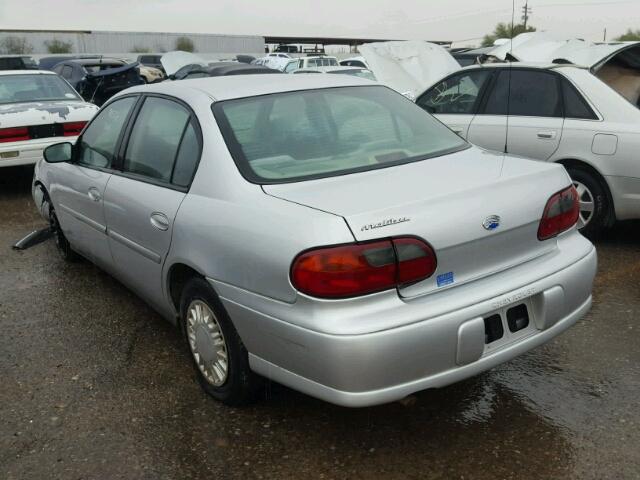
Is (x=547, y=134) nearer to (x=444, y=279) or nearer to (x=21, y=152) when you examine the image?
(x=444, y=279)

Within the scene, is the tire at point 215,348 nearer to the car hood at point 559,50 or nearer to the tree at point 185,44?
the car hood at point 559,50

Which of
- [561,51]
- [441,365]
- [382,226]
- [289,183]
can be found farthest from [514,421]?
[561,51]

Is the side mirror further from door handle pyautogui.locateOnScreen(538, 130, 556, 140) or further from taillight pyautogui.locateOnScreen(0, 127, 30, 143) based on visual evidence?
door handle pyautogui.locateOnScreen(538, 130, 556, 140)

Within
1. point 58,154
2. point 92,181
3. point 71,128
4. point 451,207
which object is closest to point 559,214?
point 451,207

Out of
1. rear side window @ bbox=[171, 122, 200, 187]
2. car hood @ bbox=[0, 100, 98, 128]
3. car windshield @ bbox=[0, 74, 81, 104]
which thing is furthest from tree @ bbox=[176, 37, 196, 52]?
rear side window @ bbox=[171, 122, 200, 187]

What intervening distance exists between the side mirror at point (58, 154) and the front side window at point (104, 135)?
7 cm

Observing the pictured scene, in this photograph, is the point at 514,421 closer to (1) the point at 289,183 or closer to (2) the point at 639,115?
(1) the point at 289,183

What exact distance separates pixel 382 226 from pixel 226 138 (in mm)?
1007

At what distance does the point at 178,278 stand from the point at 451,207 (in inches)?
57.7

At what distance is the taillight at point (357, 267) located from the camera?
7.77ft

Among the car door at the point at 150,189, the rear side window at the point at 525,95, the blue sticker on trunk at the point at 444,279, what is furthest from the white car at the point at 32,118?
the blue sticker on trunk at the point at 444,279

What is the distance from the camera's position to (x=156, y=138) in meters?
3.60

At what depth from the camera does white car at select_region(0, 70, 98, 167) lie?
7.48 metres

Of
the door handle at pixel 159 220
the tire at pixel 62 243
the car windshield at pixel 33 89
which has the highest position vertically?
the car windshield at pixel 33 89
